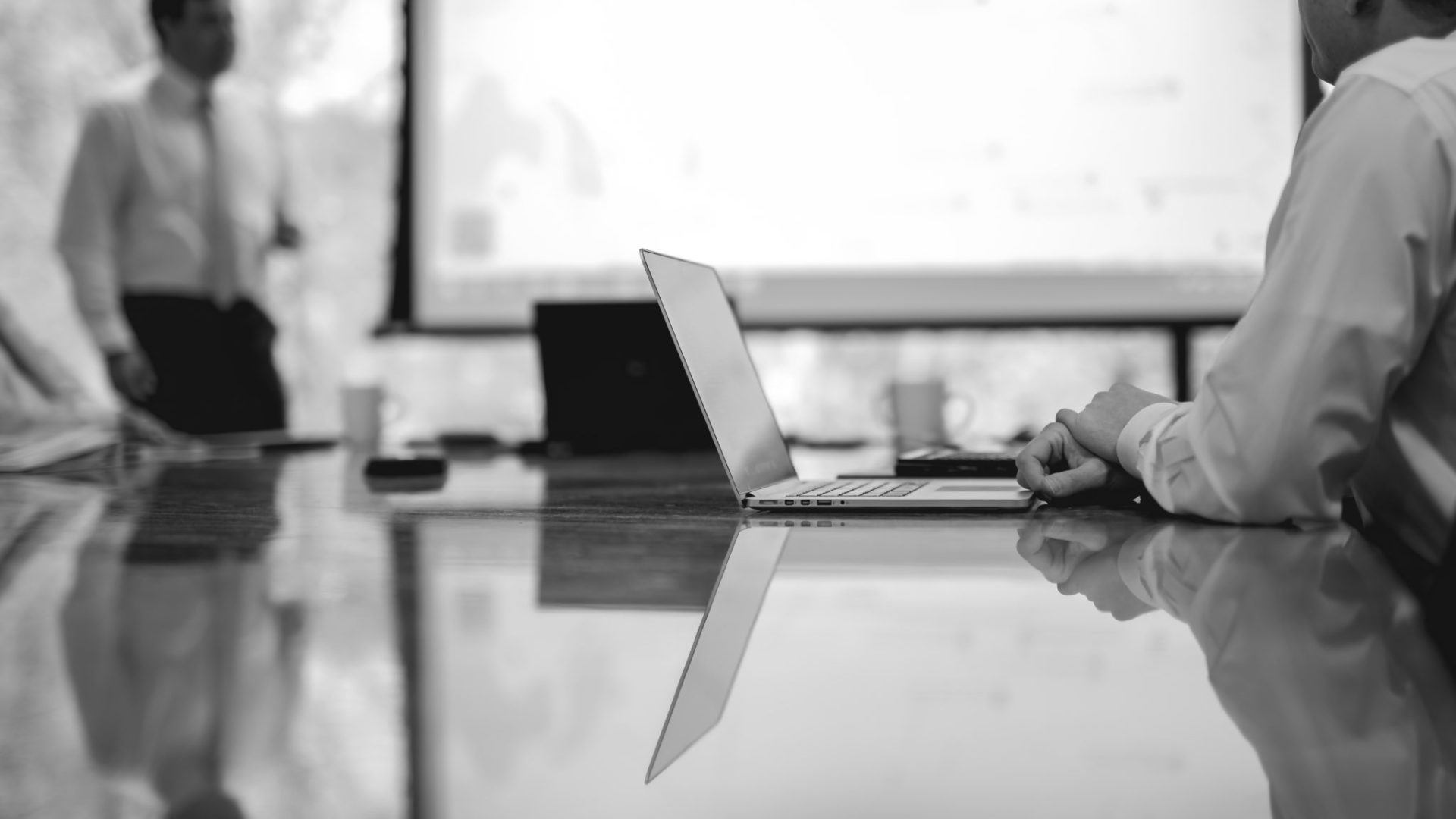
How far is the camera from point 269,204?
3.14 metres

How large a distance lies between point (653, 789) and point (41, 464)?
4.69ft

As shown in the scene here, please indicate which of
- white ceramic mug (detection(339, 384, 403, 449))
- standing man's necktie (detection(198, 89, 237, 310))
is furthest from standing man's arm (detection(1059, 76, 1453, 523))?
standing man's necktie (detection(198, 89, 237, 310))

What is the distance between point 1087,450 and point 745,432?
0.33 m

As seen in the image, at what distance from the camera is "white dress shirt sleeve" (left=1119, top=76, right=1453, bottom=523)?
2.85 ft

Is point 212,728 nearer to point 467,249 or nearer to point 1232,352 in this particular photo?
point 1232,352

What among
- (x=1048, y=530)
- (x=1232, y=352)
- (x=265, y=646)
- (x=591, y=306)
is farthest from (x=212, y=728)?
(x=591, y=306)

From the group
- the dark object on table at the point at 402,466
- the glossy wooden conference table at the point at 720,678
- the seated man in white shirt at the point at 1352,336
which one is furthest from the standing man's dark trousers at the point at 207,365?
the seated man in white shirt at the point at 1352,336

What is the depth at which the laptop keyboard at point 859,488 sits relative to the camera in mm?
1021

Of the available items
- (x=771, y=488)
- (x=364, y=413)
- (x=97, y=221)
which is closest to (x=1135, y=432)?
(x=771, y=488)

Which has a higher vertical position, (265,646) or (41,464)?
(265,646)

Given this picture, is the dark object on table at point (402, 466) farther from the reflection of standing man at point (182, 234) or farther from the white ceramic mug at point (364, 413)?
the reflection of standing man at point (182, 234)

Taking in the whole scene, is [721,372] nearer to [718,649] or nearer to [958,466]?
[958,466]

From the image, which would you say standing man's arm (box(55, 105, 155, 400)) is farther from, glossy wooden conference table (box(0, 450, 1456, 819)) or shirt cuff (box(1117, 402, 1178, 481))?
shirt cuff (box(1117, 402, 1178, 481))

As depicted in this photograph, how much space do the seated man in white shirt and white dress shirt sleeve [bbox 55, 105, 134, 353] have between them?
263cm
